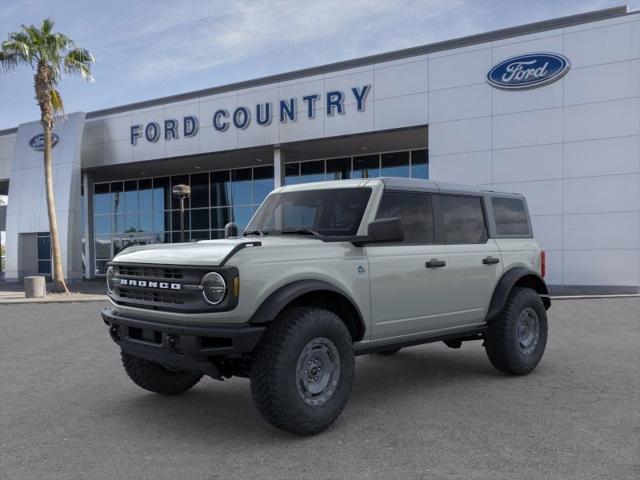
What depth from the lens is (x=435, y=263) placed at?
5332 mm

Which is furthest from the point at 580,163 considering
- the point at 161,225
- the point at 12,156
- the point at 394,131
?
the point at 12,156

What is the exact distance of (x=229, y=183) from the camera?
28.2 meters

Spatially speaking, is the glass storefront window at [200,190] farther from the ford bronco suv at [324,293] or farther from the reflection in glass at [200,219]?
the ford bronco suv at [324,293]

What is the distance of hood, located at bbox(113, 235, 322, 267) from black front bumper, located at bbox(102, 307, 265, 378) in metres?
0.48

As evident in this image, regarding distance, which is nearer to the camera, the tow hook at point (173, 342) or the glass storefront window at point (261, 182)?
the tow hook at point (173, 342)

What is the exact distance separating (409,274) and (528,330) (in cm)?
220

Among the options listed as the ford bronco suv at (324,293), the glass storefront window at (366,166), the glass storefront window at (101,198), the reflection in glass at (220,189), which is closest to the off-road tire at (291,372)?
the ford bronco suv at (324,293)

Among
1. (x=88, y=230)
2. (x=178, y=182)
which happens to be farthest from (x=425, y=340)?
(x=88, y=230)

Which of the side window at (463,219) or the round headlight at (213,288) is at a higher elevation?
the side window at (463,219)

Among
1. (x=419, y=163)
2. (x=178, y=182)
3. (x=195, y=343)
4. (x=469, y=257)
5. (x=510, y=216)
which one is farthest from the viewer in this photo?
(x=178, y=182)

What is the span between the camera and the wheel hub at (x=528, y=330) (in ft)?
20.8

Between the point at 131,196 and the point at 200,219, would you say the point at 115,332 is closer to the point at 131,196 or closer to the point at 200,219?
the point at 200,219

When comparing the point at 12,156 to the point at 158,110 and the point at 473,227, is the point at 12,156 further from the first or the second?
the point at 473,227

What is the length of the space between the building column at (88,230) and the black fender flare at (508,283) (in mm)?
27401
